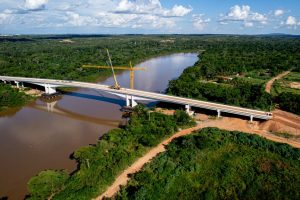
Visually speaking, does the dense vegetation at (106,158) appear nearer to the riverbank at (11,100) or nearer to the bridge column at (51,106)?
the bridge column at (51,106)

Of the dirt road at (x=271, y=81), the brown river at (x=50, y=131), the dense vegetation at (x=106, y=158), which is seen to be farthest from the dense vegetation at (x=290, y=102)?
the brown river at (x=50, y=131)

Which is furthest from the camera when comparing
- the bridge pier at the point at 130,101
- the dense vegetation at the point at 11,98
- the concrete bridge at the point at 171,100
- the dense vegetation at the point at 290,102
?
the dense vegetation at the point at 11,98

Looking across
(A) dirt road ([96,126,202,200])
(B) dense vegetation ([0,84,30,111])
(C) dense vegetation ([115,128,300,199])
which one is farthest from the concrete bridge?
(C) dense vegetation ([115,128,300,199])

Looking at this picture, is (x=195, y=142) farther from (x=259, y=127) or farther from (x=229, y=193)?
(x=259, y=127)

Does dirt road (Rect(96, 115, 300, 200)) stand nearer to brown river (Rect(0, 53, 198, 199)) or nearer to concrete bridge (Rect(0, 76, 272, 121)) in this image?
concrete bridge (Rect(0, 76, 272, 121))

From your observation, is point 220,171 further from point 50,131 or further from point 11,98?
point 11,98

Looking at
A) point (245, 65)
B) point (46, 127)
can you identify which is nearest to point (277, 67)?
point (245, 65)

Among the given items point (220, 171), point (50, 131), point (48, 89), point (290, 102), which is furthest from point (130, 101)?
point (290, 102)
